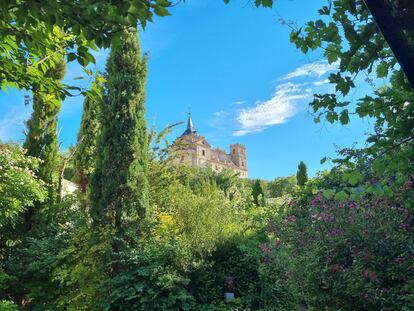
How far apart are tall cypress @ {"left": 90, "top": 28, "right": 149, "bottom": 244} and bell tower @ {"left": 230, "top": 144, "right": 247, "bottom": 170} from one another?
81407 mm

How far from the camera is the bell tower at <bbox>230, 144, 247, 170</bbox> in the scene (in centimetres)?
8838

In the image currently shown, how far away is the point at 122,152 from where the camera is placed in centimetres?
642

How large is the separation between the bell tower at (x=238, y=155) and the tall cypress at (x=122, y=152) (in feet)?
267

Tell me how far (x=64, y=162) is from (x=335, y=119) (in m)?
7.74

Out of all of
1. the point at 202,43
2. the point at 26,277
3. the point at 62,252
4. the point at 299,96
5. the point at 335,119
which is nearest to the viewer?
the point at 335,119

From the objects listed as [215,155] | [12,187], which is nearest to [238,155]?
[215,155]

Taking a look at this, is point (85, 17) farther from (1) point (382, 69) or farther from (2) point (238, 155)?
(2) point (238, 155)

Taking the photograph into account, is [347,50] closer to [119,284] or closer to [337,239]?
[337,239]

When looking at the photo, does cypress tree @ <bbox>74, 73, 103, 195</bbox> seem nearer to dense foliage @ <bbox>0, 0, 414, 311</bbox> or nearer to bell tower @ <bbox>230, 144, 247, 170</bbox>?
dense foliage @ <bbox>0, 0, 414, 311</bbox>

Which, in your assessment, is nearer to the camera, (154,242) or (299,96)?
(299,96)

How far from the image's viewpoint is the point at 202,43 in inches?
204

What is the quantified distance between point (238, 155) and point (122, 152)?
272ft

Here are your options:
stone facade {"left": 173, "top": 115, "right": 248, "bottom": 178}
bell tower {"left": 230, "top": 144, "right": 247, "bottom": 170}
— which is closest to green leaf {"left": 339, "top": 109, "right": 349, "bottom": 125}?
stone facade {"left": 173, "top": 115, "right": 248, "bottom": 178}

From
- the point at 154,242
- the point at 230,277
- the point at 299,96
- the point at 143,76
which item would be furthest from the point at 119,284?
the point at 299,96
